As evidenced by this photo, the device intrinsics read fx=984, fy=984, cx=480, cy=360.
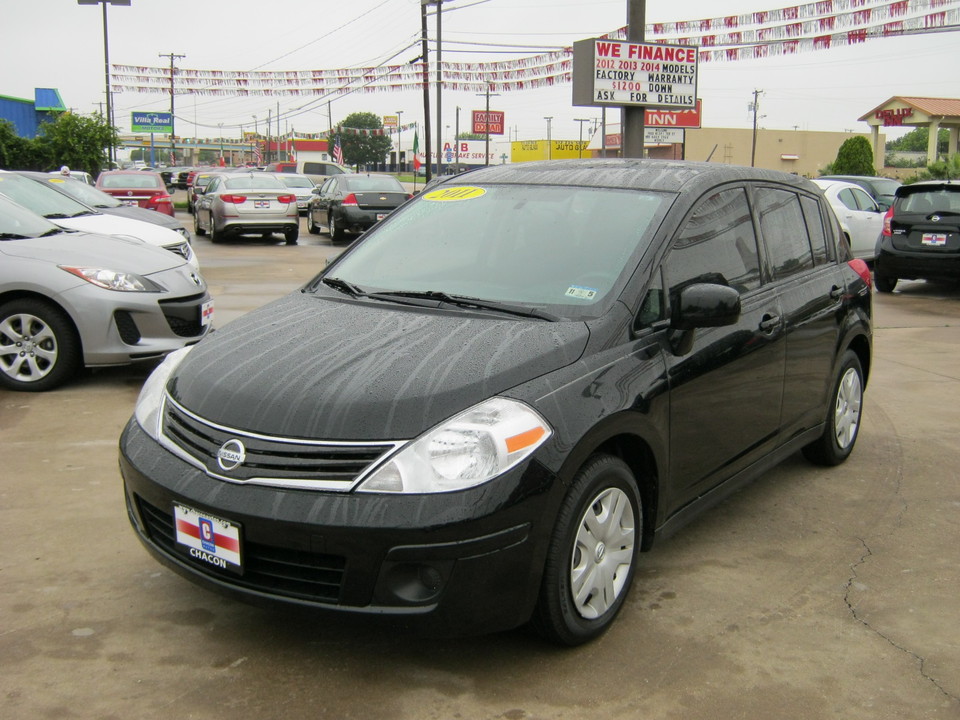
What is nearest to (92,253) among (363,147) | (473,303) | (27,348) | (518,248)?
(27,348)

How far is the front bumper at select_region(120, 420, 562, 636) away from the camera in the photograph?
9.34 ft

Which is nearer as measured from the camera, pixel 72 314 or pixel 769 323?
pixel 769 323

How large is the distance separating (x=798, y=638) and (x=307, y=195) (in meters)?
29.0

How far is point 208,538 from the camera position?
3082 millimetres

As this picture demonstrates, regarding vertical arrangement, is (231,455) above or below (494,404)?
below

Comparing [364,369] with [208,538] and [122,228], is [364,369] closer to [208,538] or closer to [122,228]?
[208,538]

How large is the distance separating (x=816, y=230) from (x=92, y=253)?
5034mm

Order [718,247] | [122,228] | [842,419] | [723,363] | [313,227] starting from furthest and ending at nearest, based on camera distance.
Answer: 1. [313,227]
2. [122,228]
3. [842,419]
4. [718,247]
5. [723,363]

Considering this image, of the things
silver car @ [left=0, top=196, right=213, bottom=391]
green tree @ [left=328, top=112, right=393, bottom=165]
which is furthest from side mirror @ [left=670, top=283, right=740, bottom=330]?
green tree @ [left=328, top=112, right=393, bottom=165]

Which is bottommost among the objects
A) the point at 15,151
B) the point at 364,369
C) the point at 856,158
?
the point at 364,369

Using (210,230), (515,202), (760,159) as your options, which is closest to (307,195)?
(210,230)

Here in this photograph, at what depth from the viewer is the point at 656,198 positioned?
4.04 m

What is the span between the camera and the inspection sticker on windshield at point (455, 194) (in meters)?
4.50

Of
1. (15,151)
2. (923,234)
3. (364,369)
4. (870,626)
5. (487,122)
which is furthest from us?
(487,122)
